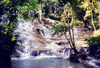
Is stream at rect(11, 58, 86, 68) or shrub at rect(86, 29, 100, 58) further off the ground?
shrub at rect(86, 29, 100, 58)

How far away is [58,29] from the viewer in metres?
16.5

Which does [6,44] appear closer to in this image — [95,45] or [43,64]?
[43,64]

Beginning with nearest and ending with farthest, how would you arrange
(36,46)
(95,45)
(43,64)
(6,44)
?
(6,44) < (43,64) < (95,45) < (36,46)

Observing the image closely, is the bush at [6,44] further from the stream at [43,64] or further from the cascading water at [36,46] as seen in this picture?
the cascading water at [36,46]

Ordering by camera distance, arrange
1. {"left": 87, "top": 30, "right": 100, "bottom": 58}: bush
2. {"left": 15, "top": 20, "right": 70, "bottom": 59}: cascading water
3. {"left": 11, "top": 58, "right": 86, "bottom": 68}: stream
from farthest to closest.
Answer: {"left": 15, "top": 20, "right": 70, "bottom": 59}: cascading water
{"left": 87, "top": 30, "right": 100, "bottom": 58}: bush
{"left": 11, "top": 58, "right": 86, "bottom": 68}: stream

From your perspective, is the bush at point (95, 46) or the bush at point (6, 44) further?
the bush at point (95, 46)

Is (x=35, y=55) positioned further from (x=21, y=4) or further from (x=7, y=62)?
(x=21, y=4)

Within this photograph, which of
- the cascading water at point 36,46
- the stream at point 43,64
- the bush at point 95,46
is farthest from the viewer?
the cascading water at point 36,46

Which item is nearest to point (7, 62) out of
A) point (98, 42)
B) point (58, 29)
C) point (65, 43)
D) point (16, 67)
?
point (16, 67)

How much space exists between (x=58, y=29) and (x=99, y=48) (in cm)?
510

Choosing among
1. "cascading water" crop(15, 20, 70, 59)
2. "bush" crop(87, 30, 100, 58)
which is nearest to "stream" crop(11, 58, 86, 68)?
"bush" crop(87, 30, 100, 58)

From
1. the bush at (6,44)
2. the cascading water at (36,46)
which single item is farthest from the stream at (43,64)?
the cascading water at (36,46)

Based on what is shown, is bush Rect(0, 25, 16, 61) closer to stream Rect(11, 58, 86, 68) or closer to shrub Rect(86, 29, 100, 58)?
stream Rect(11, 58, 86, 68)

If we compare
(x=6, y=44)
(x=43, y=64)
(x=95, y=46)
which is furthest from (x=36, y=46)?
(x=6, y=44)
